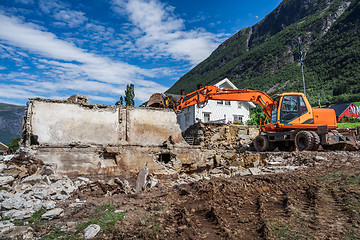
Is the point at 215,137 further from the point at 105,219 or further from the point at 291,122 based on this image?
the point at 105,219

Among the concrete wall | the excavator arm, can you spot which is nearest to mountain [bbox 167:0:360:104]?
the excavator arm

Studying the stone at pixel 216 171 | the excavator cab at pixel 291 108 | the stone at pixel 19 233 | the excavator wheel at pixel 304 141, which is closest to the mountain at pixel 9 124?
the stone at pixel 216 171

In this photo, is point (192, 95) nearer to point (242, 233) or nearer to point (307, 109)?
point (307, 109)

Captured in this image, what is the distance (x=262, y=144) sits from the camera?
46.1 ft

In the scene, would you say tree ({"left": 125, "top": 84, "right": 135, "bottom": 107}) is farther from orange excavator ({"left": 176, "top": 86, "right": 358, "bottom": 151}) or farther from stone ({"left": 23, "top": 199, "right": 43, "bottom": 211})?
stone ({"left": 23, "top": 199, "right": 43, "bottom": 211})

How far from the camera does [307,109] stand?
12.4 metres

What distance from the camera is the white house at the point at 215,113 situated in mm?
26172

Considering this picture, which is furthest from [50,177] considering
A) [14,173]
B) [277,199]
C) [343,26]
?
[343,26]

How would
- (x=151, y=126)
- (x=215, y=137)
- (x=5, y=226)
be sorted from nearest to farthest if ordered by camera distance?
(x=5, y=226) < (x=151, y=126) < (x=215, y=137)

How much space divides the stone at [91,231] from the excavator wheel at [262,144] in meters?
11.0

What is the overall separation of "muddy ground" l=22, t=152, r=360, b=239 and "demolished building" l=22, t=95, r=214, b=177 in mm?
3775

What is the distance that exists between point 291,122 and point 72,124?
1059cm

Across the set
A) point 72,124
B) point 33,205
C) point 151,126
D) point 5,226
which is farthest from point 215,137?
point 5,226

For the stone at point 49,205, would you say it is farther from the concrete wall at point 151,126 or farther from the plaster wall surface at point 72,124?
the concrete wall at point 151,126
